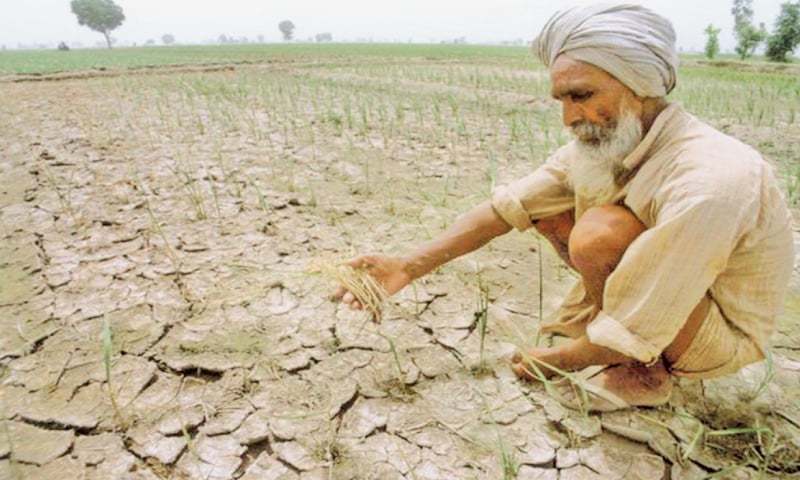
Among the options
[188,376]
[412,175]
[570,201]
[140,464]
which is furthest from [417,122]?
[140,464]

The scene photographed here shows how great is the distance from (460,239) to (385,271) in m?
0.28

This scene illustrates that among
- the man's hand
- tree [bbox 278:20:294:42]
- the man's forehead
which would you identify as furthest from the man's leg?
tree [bbox 278:20:294:42]

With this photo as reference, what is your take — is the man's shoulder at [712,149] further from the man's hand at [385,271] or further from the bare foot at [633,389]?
the man's hand at [385,271]

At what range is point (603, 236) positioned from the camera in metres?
1.30

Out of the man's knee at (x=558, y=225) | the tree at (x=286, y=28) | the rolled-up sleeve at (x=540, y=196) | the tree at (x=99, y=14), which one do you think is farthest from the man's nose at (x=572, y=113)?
the tree at (x=286, y=28)

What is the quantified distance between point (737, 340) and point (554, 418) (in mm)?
512

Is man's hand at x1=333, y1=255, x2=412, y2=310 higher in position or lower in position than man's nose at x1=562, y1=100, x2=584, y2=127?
lower

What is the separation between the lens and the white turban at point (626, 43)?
4.15ft

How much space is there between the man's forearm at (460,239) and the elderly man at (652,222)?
271 mm

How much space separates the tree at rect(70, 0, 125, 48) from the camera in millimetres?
57875

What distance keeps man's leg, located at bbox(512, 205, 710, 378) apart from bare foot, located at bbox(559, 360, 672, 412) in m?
0.02

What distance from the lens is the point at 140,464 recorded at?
1.25 m

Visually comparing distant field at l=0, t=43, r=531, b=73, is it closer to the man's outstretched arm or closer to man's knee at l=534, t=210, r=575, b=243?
the man's outstretched arm

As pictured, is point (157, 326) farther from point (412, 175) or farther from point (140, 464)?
point (412, 175)
